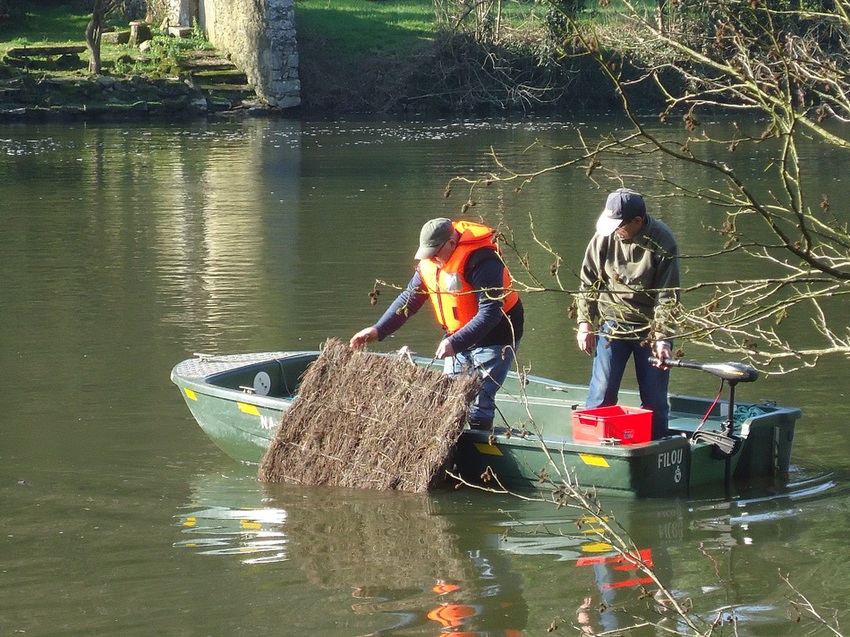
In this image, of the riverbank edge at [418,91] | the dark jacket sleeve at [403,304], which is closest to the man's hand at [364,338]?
the dark jacket sleeve at [403,304]

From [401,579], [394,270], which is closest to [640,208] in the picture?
[401,579]

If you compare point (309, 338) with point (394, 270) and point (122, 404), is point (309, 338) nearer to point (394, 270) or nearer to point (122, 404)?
point (122, 404)

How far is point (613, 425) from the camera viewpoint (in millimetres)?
7168

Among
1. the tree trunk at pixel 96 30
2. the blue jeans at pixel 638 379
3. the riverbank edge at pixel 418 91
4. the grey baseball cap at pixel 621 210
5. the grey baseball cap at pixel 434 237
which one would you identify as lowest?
the blue jeans at pixel 638 379

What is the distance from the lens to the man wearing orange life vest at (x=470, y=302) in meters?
7.19

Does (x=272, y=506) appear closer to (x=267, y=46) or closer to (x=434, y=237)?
(x=434, y=237)

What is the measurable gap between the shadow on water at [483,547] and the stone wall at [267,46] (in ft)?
101

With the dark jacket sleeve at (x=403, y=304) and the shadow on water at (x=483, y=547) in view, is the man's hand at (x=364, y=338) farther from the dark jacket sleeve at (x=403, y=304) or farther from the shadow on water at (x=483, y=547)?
the shadow on water at (x=483, y=547)

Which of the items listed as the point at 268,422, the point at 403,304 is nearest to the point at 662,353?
the point at 403,304

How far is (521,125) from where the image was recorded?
113ft

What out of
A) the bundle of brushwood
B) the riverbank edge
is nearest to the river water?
the bundle of brushwood

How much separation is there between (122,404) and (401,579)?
369cm

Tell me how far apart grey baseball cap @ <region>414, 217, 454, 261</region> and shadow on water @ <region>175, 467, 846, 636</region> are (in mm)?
1327

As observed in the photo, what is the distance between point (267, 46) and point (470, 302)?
31.0 meters
